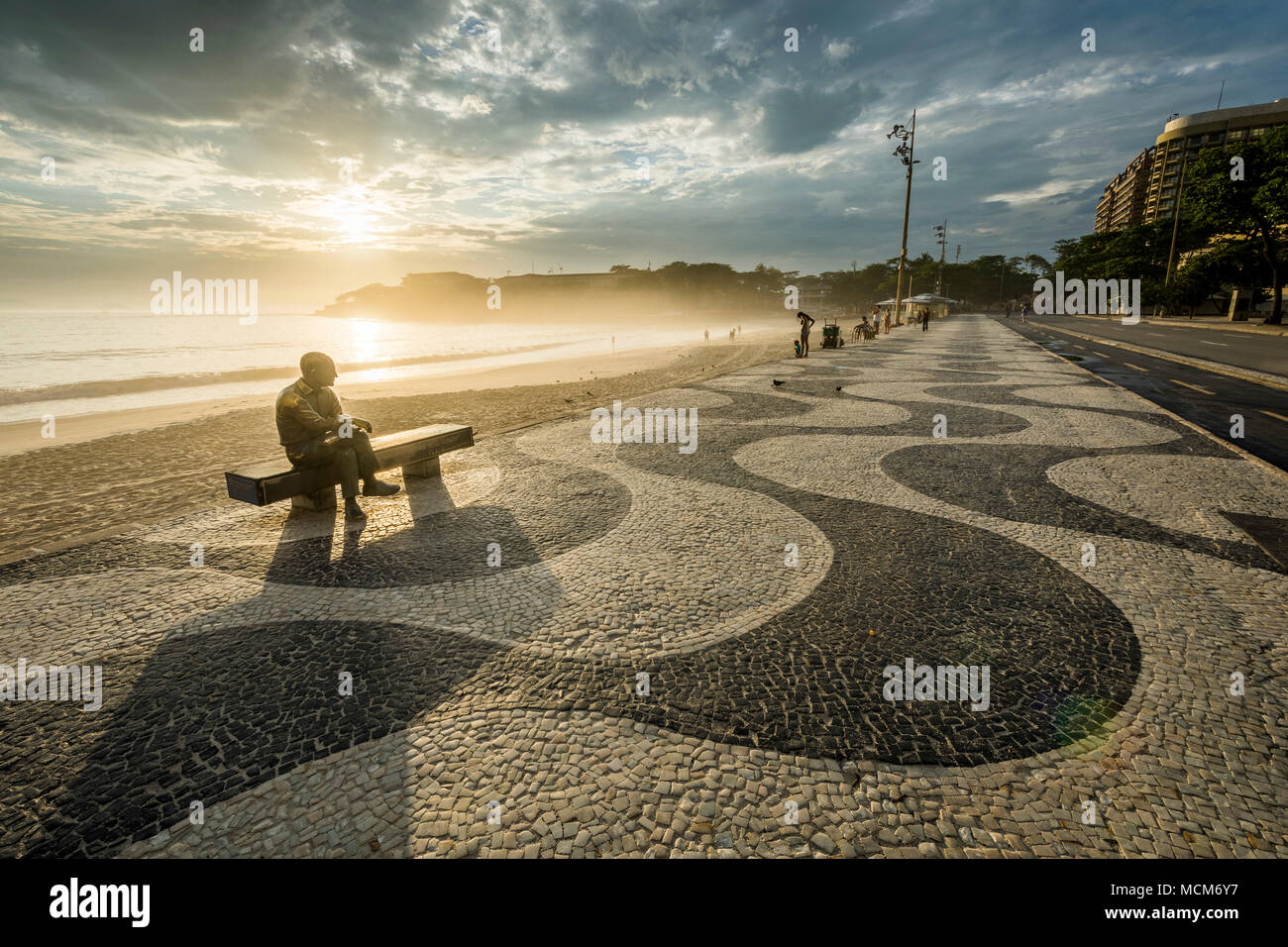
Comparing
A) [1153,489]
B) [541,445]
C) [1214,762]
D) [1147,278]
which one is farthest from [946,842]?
[1147,278]

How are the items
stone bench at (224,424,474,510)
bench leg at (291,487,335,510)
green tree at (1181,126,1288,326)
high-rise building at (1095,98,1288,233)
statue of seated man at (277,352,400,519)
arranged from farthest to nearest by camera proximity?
high-rise building at (1095,98,1288,233), green tree at (1181,126,1288,326), bench leg at (291,487,335,510), statue of seated man at (277,352,400,519), stone bench at (224,424,474,510)

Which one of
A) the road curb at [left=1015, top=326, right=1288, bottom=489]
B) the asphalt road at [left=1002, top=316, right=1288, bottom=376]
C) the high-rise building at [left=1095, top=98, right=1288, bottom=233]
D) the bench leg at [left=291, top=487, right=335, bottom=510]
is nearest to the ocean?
the bench leg at [left=291, top=487, right=335, bottom=510]

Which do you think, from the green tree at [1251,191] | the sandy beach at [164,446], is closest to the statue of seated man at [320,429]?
the sandy beach at [164,446]

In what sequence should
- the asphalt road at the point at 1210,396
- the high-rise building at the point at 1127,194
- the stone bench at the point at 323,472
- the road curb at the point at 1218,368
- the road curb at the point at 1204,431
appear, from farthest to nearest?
the high-rise building at the point at 1127,194 → the road curb at the point at 1218,368 → the asphalt road at the point at 1210,396 → the road curb at the point at 1204,431 → the stone bench at the point at 323,472

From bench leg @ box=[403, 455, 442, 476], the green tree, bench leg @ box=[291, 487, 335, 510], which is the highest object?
the green tree

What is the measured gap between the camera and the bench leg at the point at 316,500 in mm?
6137

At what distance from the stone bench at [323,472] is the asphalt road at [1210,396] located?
10.8 meters

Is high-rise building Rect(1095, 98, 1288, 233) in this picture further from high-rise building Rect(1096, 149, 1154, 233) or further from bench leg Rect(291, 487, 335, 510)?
bench leg Rect(291, 487, 335, 510)

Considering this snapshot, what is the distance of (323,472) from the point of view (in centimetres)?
592

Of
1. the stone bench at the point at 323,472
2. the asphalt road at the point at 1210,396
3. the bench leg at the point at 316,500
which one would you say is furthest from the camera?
the asphalt road at the point at 1210,396

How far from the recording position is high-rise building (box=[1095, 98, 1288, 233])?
98375mm

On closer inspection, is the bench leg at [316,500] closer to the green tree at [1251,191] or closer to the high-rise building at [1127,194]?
the green tree at [1251,191]

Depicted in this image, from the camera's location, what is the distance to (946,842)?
86.1 inches
